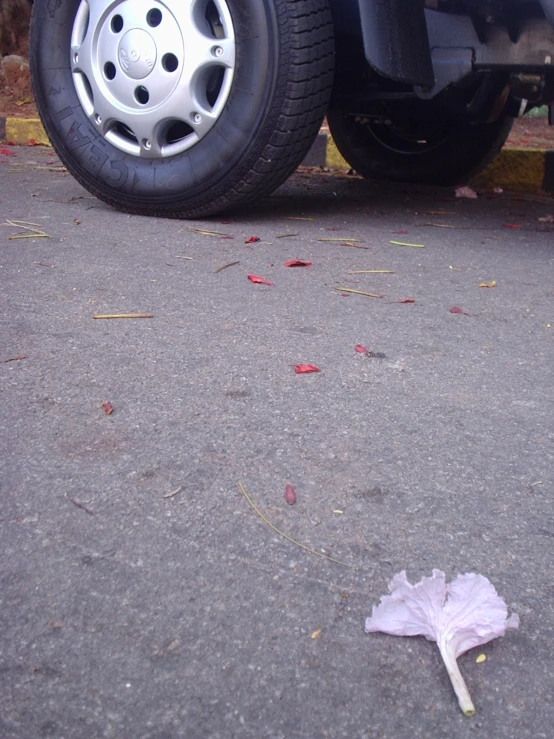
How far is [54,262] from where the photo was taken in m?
2.56

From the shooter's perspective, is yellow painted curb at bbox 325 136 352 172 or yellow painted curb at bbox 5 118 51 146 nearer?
yellow painted curb at bbox 325 136 352 172

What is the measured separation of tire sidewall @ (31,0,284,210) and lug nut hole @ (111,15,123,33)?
0.83 ft

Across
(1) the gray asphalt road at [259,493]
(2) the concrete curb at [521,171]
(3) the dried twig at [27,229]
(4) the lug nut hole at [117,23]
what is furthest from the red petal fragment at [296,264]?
(2) the concrete curb at [521,171]

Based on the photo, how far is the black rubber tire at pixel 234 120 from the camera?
115 inches

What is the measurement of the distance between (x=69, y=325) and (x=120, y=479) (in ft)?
2.54

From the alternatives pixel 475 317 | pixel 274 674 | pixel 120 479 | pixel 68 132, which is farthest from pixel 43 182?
pixel 274 674

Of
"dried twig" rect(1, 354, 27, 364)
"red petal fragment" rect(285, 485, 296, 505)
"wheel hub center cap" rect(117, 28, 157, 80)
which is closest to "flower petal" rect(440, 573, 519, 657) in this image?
"red petal fragment" rect(285, 485, 296, 505)

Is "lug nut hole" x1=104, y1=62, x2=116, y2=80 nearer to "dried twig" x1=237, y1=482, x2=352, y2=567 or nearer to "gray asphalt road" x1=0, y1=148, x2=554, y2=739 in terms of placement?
"gray asphalt road" x1=0, y1=148, x2=554, y2=739

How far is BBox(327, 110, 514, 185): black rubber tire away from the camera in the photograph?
4.29 metres

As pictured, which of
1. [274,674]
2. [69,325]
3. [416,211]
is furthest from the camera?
[416,211]

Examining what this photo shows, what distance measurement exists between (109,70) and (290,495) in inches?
94.1

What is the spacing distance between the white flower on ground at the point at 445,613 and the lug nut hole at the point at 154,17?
101 inches

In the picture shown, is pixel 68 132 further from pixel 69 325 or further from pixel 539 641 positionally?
pixel 539 641

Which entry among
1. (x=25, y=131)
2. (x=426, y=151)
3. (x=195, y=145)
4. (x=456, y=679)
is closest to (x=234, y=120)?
(x=195, y=145)
